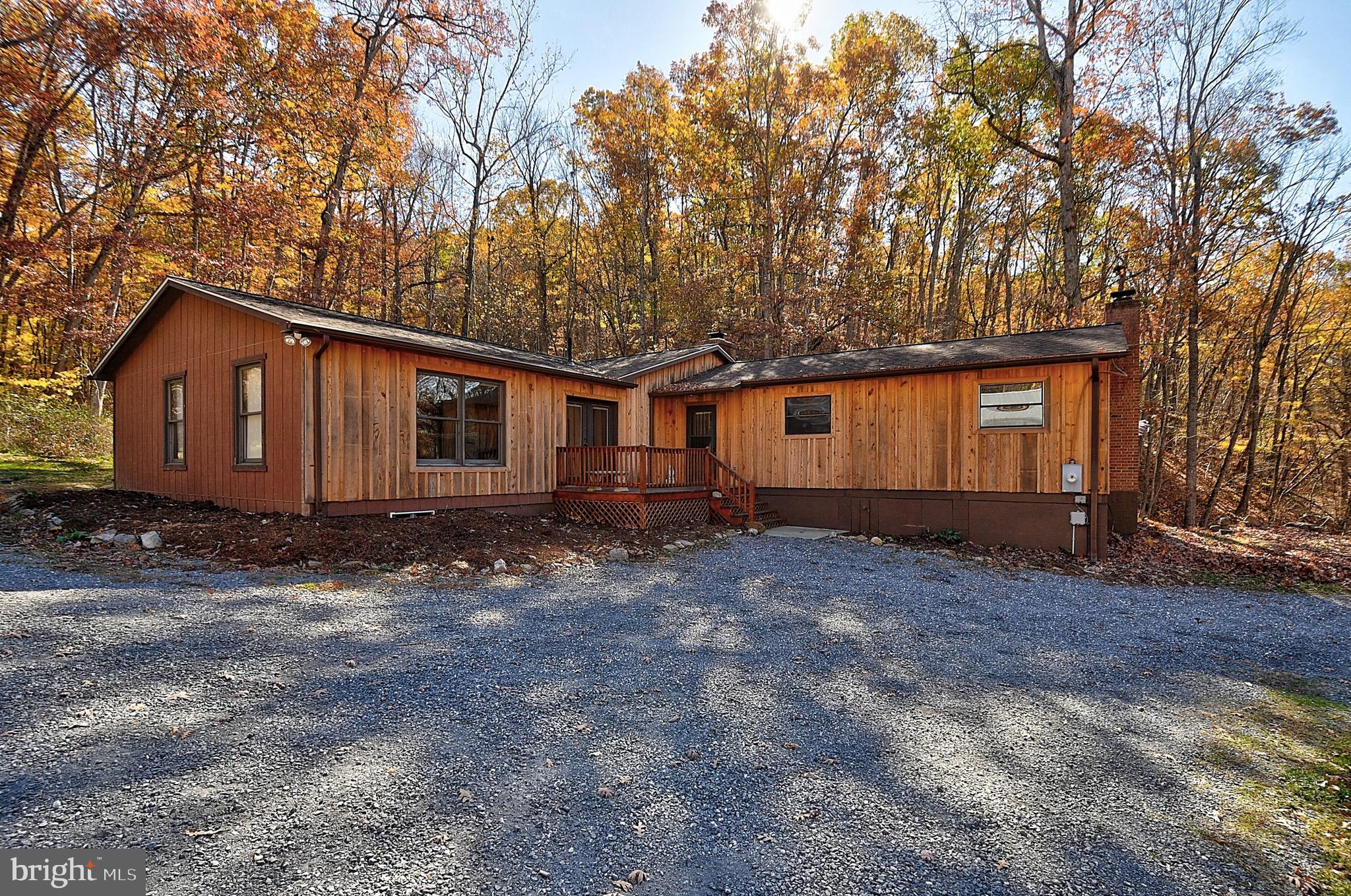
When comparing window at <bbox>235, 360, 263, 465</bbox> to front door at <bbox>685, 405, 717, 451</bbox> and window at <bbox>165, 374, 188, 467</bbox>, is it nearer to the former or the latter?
window at <bbox>165, 374, 188, 467</bbox>

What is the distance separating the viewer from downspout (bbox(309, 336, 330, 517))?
8195 millimetres

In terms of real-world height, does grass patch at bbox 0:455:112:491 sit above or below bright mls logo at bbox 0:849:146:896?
above

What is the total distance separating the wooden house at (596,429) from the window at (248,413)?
0.03m

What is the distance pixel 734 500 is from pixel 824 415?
8.69ft

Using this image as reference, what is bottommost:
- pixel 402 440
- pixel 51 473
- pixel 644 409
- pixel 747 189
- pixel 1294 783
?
pixel 1294 783

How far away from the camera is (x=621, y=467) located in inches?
448

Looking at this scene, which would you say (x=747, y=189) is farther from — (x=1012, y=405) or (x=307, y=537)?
(x=307, y=537)

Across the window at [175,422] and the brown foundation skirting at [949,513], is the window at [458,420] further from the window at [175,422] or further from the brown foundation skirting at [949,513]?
the brown foundation skirting at [949,513]

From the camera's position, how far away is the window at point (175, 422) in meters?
10.7

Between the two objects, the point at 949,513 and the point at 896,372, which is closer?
the point at 949,513

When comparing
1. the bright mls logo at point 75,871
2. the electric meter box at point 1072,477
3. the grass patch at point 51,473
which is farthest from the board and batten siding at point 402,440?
the electric meter box at point 1072,477

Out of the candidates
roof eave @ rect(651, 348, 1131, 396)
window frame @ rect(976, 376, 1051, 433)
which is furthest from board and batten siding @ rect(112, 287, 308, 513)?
window frame @ rect(976, 376, 1051, 433)

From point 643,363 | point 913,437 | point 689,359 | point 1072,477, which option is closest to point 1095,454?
point 1072,477

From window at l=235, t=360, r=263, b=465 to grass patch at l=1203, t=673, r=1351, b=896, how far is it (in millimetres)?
11166
